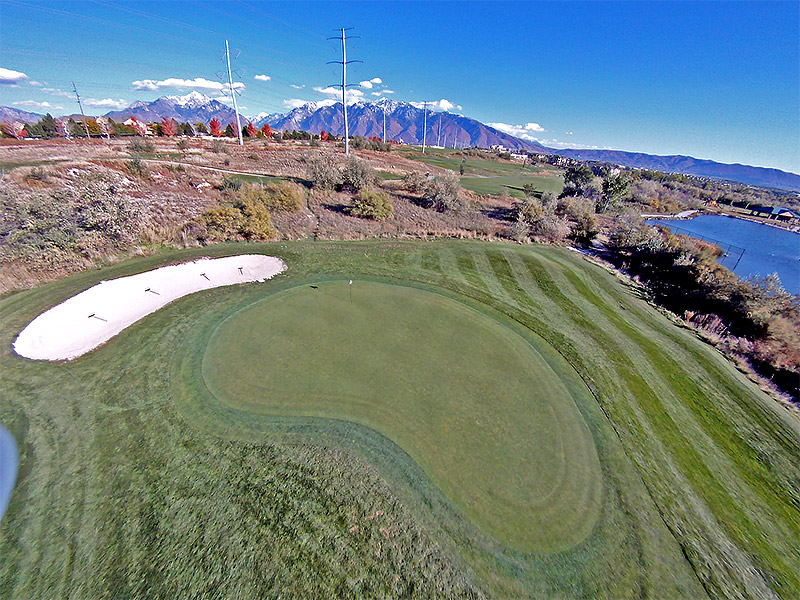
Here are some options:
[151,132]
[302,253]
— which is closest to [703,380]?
[302,253]

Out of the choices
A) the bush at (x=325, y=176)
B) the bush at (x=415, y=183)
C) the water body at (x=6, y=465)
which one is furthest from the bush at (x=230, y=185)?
the water body at (x=6, y=465)

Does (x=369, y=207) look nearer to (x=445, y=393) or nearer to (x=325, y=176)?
(x=325, y=176)

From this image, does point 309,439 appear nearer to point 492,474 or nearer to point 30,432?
point 492,474

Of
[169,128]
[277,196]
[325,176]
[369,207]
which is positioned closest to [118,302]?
→ [277,196]

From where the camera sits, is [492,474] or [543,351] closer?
[492,474]

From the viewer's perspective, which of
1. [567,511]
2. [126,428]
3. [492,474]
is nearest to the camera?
[567,511]

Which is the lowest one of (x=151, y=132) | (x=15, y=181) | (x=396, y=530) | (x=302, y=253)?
(x=396, y=530)

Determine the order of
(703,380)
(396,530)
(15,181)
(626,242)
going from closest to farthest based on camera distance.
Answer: (396,530) → (703,380) → (15,181) → (626,242)

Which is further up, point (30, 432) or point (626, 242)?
point (626, 242)
